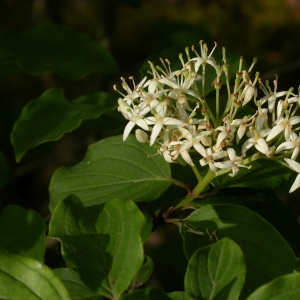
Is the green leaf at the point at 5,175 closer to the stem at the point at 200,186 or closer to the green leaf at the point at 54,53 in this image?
the green leaf at the point at 54,53

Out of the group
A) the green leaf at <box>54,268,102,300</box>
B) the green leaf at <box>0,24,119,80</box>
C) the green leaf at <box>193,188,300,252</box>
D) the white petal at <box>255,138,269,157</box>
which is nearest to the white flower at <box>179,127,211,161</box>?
the white petal at <box>255,138,269,157</box>

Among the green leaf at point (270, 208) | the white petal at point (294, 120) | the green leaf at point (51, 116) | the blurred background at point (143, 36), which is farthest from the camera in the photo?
the blurred background at point (143, 36)

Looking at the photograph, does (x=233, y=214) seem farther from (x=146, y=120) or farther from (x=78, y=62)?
(x=78, y=62)

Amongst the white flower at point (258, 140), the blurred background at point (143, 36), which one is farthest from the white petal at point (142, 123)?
the blurred background at point (143, 36)

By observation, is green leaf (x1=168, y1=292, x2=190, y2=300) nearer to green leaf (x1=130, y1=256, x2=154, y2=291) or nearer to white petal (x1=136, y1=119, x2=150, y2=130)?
green leaf (x1=130, y1=256, x2=154, y2=291)

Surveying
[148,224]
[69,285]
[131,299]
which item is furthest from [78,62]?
[131,299]

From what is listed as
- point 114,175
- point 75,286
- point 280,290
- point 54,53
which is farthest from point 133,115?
point 54,53

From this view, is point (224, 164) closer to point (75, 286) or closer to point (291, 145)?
point (291, 145)
